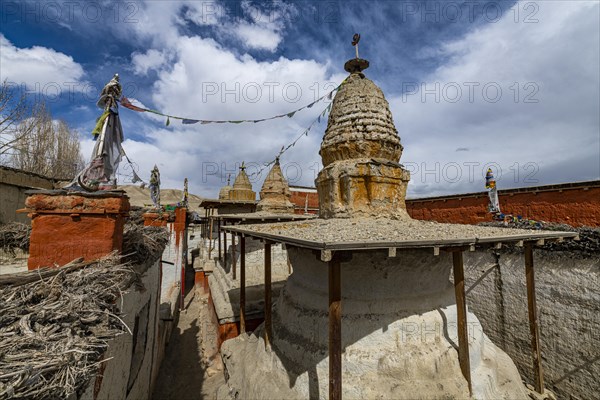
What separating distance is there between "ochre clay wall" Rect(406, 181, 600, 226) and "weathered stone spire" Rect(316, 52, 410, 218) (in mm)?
7707

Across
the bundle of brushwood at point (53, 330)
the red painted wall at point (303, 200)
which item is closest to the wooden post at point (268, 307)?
the bundle of brushwood at point (53, 330)

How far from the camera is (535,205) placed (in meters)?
10.9

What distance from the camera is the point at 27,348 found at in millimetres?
1843

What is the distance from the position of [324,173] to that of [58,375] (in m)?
6.14

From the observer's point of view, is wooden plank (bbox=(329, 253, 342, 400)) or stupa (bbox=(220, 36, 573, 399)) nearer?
wooden plank (bbox=(329, 253, 342, 400))

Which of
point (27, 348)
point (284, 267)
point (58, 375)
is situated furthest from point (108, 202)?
point (284, 267)

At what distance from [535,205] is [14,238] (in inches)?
641

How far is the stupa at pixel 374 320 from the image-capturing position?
3967mm

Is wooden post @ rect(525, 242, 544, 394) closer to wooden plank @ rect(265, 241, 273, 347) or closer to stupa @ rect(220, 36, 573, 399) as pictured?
stupa @ rect(220, 36, 573, 399)

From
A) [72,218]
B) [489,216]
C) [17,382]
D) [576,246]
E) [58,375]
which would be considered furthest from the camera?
[489,216]

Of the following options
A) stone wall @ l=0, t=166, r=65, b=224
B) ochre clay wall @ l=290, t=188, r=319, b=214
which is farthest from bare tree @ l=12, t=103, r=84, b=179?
ochre clay wall @ l=290, t=188, r=319, b=214

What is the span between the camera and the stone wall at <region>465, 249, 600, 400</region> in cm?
646

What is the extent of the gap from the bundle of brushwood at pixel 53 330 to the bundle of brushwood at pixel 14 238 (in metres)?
3.79

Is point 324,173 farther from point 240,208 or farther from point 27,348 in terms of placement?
point 240,208
